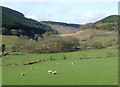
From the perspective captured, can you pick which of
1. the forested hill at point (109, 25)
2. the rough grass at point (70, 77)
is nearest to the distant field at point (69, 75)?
the rough grass at point (70, 77)

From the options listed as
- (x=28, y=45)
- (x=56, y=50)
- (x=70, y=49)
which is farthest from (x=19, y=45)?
(x=70, y=49)

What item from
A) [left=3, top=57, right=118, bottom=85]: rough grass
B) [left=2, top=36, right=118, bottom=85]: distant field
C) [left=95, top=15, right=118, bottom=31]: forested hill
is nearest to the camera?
[left=3, top=57, right=118, bottom=85]: rough grass

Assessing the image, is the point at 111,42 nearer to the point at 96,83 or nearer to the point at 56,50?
the point at 56,50

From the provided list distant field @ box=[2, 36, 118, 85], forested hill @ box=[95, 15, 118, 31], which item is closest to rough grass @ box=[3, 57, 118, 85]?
distant field @ box=[2, 36, 118, 85]

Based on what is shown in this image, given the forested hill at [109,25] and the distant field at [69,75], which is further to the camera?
the forested hill at [109,25]

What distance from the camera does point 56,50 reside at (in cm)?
6225

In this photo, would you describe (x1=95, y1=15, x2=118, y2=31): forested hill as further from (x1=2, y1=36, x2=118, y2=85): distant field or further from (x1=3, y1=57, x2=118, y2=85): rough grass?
(x1=3, y1=57, x2=118, y2=85): rough grass

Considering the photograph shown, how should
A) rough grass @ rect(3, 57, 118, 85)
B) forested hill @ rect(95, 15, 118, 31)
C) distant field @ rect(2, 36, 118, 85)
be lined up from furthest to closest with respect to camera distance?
forested hill @ rect(95, 15, 118, 31) → distant field @ rect(2, 36, 118, 85) → rough grass @ rect(3, 57, 118, 85)

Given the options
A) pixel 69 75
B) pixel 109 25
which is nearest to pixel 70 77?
pixel 69 75

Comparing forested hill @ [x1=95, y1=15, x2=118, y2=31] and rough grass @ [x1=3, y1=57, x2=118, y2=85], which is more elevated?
forested hill @ [x1=95, y1=15, x2=118, y2=31]

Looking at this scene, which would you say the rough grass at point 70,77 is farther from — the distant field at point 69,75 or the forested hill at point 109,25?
the forested hill at point 109,25

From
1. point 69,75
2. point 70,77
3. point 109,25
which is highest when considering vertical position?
point 109,25

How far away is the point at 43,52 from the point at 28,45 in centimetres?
717

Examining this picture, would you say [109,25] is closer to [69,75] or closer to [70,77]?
[69,75]
